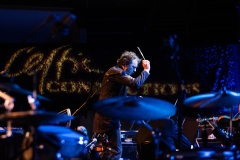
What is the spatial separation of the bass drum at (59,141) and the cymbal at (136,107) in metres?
0.37

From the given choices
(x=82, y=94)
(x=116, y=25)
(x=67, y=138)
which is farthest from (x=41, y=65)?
(x=67, y=138)

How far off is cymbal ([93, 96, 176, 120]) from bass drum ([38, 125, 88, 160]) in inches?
14.4

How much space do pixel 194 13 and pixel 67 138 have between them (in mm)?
6015

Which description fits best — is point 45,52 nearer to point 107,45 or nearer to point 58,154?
point 107,45

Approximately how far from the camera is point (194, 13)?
9.42 m

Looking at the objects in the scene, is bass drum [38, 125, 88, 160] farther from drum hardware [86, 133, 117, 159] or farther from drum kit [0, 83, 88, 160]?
drum hardware [86, 133, 117, 159]

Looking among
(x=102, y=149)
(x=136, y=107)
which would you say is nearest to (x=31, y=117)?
(x=136, y=107)

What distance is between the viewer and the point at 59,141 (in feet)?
13.6

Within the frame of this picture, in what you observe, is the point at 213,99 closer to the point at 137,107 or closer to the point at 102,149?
the point at 137,107

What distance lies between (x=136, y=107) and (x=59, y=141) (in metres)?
0.81

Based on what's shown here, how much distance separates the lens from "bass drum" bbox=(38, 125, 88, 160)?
4008 millimetres

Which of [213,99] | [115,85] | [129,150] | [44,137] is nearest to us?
[44,137]

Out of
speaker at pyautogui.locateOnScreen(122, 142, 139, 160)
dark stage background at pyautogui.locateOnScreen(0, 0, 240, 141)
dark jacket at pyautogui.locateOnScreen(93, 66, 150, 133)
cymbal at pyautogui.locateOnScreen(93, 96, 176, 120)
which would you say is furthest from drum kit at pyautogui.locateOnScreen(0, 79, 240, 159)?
dark stage background at pyautogui.locateOnScreen(0, 0, 240, 141)

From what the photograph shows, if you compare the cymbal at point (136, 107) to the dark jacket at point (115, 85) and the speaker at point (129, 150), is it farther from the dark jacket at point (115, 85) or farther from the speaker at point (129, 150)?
the speaker at point (129, 150)
